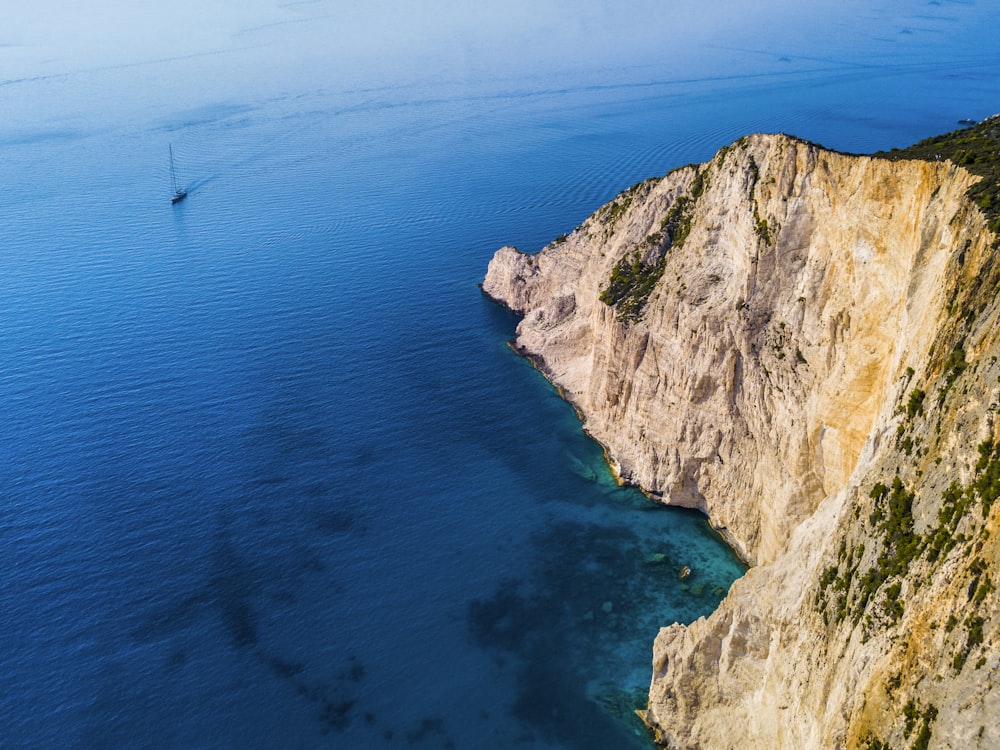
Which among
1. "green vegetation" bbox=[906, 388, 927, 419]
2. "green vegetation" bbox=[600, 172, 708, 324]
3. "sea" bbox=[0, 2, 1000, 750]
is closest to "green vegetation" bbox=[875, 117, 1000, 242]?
"green vegetation" bbox=[906, 388, 927, 419]

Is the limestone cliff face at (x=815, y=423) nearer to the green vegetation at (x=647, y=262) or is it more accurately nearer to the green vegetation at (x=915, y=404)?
the green vegetation at (x=915, y=404)

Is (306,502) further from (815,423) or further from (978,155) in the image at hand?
(978,155)

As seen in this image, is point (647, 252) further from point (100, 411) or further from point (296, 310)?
point (100, 411)

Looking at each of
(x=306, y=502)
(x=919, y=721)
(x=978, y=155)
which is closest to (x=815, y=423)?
(x=978, y=155)

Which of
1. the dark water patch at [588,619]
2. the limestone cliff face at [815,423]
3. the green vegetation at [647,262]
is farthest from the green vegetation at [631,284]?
the dark water patch at [588,619]

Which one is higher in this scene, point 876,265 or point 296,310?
point 876,265

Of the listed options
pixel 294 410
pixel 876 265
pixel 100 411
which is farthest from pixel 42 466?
pixel 876 265
